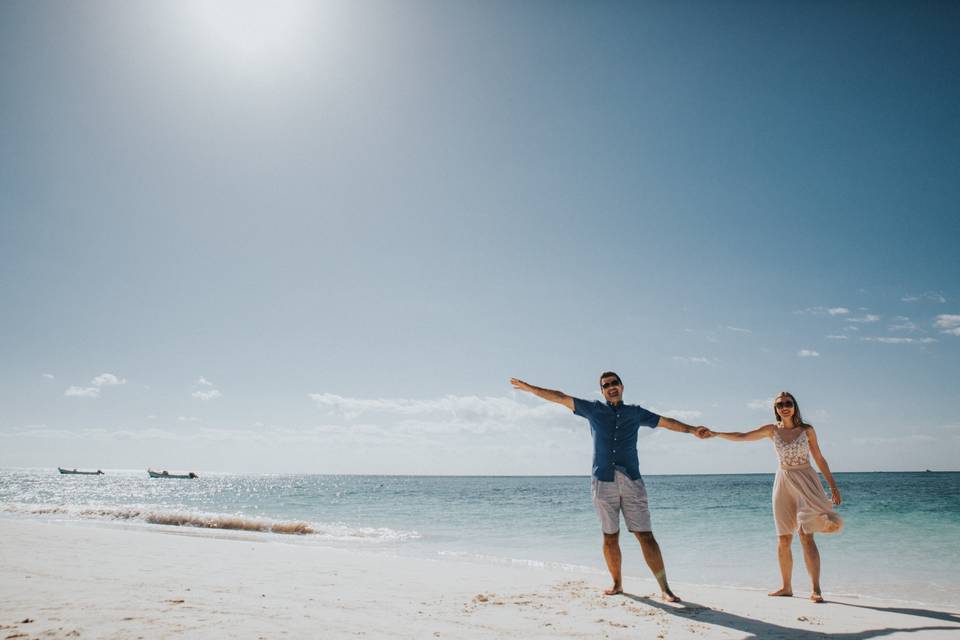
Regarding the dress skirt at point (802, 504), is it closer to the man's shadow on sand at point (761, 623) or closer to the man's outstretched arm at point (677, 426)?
the man's shadow on sand at point (761, 623)

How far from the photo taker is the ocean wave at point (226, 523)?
58.9 feet

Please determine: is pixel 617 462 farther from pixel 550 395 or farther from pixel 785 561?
pixel 785 561

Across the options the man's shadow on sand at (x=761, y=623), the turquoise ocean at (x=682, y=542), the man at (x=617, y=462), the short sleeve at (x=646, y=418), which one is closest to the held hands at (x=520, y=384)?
the man at (x=617, y=462)

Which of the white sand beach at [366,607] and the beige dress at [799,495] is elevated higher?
the beige dress at [799,495]

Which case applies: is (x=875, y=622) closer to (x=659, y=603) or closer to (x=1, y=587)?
(x=659, y=603)

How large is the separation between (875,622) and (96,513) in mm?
26858

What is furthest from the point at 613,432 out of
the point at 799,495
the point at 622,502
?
the point at 799,495

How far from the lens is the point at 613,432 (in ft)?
19.7

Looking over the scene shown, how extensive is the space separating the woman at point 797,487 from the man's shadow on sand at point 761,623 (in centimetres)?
62

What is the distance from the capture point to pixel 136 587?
5961mm

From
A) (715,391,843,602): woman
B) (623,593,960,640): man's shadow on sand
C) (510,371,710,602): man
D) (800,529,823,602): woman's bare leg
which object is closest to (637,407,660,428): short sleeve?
(510,371,710,602): man

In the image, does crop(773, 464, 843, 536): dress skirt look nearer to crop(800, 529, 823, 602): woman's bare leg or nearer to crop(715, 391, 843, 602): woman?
crop(715, 391, 843, 602): woman

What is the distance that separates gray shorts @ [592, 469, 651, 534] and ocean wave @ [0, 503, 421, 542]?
12.0 meters

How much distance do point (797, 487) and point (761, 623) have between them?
1.94m
